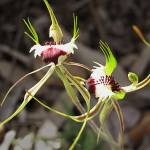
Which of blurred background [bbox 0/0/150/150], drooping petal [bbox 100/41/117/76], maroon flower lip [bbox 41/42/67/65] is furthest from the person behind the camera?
blurred background [bbox 0/0/150/150]

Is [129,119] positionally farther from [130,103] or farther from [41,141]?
[41,141]

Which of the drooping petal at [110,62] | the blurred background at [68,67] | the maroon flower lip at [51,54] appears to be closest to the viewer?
the maroon flower lip at [51,54]

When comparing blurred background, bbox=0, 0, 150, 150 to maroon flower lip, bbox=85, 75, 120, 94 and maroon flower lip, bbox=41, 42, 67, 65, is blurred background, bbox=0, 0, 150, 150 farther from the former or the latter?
maroon flower lip, bbox=41, 42, 67, 65

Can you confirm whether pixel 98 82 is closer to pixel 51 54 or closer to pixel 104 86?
pixel 104 86

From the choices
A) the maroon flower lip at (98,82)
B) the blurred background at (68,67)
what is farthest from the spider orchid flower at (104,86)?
the blurred background at (68,67)

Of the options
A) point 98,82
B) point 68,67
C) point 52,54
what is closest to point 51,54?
point 52,54

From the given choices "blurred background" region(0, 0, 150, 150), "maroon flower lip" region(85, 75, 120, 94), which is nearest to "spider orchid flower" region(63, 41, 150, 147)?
"maroon flower lip" region(85, 75, 120, 94)

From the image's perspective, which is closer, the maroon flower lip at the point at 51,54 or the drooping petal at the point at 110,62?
the maroon flower lip at the point at 51,54

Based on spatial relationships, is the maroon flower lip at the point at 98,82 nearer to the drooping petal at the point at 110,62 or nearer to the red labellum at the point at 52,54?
the drooping petal at the point at 110,62

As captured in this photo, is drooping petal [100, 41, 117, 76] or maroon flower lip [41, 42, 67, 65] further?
drooping petal [100, 41, 117, 76]
